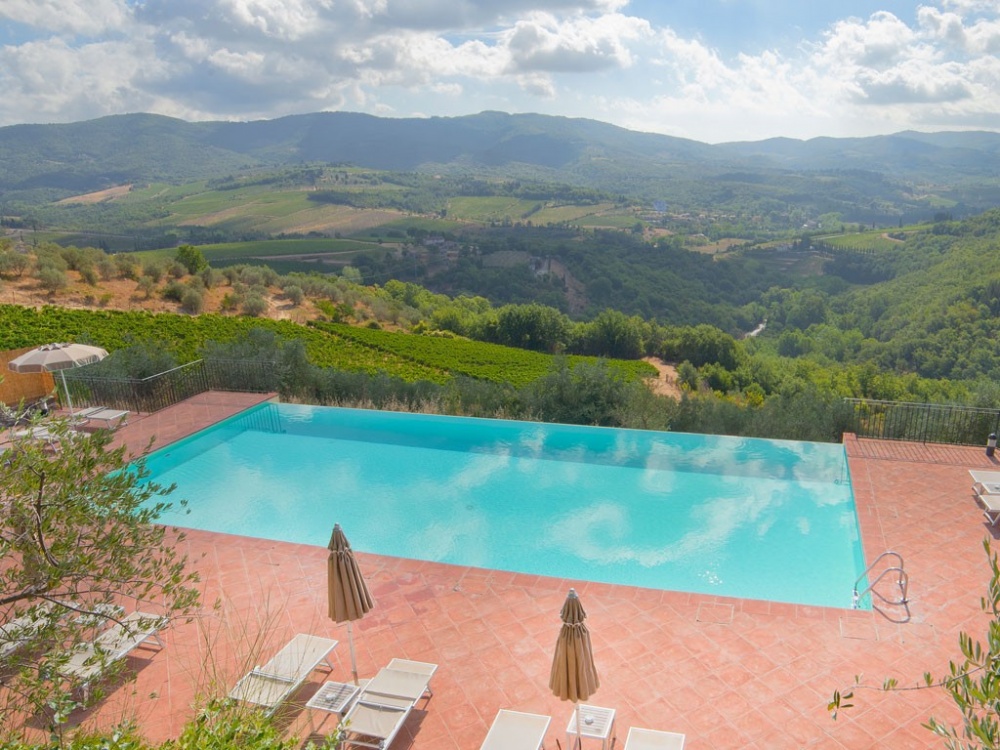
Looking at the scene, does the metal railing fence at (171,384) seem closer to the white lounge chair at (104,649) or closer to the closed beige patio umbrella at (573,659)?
the white lounge chair at (104,649)

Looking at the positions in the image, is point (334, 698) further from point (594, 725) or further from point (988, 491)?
point (988, 491)

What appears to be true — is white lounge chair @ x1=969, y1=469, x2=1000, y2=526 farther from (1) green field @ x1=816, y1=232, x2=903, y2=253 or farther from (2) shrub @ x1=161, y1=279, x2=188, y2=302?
(1) green field @ x1=816, y1=232, x2=903, y2=253

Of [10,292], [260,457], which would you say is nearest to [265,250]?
[10,292]

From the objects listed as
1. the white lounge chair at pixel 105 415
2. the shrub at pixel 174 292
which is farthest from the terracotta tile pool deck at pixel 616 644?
the shrub at pixel 174 292

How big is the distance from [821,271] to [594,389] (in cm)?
9007

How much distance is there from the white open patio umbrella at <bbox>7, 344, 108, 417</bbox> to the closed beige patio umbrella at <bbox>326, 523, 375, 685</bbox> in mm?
7731

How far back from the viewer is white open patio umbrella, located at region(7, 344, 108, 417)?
32.8 ft

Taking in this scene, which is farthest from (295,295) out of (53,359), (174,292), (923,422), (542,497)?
(923,422)

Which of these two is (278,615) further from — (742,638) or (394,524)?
(742,638)

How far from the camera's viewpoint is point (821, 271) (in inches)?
3556

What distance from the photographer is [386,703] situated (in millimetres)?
4812

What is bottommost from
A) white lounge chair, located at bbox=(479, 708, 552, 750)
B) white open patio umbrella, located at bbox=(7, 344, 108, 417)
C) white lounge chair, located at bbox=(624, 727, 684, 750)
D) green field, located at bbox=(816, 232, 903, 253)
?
green field, located at bbox=(816, 232, 903, 253)

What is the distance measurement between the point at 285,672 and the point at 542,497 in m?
5.03

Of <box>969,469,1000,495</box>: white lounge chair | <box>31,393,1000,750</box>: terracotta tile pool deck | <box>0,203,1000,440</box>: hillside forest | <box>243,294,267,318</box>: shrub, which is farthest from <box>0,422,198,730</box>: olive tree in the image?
<box>243,294,267,318</box>: shrub
